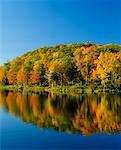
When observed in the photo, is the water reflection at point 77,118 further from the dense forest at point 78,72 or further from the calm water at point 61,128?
the dense forest at point 78,72

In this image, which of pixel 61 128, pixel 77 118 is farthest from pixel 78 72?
pixel 61 128

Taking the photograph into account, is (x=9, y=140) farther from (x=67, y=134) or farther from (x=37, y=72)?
(x=37, y=72)

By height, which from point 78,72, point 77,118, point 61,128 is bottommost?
point 61,128

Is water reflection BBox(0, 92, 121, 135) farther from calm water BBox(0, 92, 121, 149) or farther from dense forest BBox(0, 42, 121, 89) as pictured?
dense forest BBox(0, 42, 121, 89)

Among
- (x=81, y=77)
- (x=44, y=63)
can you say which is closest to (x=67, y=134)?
(x=81, y=77)

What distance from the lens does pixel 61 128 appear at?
1883 cm

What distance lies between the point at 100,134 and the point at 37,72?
5013cm

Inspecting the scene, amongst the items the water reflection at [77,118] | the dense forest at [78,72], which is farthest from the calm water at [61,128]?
the dense forest at [78,72]

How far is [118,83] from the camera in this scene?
49.7m

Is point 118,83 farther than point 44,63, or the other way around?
point 44,63

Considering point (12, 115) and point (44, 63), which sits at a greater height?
point (44, 63)

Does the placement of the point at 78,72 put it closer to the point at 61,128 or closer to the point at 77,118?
the point at 77,118

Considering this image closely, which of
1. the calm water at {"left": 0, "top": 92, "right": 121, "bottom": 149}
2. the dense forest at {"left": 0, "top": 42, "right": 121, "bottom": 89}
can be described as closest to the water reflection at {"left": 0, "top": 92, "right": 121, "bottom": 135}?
the calm water at {"left": 0, "top": 92, "right": 121, "bottom": 149}

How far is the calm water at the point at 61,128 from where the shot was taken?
1515cm
